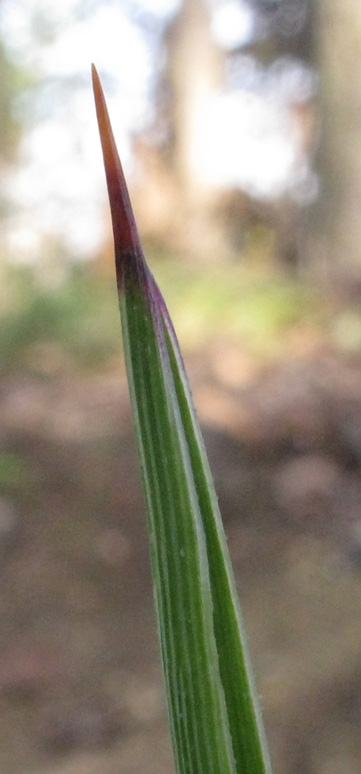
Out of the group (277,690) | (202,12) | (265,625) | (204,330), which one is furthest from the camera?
(202,12)

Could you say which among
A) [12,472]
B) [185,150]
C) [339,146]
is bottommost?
[12,472]

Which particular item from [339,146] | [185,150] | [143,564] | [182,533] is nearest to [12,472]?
[143,564]

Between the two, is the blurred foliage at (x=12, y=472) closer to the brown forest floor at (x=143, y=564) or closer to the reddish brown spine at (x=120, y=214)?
the brown forest floor at (x=143, y=564)

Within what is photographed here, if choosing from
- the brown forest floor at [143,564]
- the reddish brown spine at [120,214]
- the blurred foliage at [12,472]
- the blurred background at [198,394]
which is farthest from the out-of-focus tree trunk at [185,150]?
the reddish brown spine at [120,214]

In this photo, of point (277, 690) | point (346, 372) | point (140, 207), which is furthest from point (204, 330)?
point (277, 690)

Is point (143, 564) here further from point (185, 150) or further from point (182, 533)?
point (185, 150)

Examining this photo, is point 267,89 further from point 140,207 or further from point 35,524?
point 35,524
